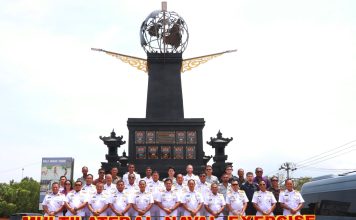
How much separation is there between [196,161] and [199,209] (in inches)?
482

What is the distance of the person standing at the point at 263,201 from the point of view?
10.8 metres

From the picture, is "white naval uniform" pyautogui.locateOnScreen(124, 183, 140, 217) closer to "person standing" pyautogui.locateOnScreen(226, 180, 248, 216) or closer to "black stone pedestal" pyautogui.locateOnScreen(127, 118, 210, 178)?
"person standing" pyautogui.locateOnScreen(226, 180, 248, 216)

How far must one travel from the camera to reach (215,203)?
1080 cm

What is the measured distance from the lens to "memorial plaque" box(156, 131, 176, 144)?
76.7ft

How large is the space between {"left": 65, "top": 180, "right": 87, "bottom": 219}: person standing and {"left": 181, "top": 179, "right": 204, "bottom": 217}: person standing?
8.83 feet

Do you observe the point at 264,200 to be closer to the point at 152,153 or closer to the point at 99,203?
the point at 99,203

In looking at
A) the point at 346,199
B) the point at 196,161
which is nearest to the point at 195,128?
the point at 196,161

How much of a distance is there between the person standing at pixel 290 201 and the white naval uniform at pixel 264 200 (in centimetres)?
26

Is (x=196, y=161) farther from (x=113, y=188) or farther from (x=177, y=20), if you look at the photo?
(x=113, y=188)

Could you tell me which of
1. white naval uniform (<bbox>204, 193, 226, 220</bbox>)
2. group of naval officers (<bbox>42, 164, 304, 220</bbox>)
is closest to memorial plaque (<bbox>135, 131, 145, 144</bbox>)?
group of naval officers (<bbox>42, 164, 304, 220</bbox>)

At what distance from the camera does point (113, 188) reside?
440 inches

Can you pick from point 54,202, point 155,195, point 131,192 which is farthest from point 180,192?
point 54,202

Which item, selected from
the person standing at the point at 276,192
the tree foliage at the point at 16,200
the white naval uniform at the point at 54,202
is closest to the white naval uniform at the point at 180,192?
the person standing at the point at 276,192

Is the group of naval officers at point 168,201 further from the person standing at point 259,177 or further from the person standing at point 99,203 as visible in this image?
the person standing at point 259,177
